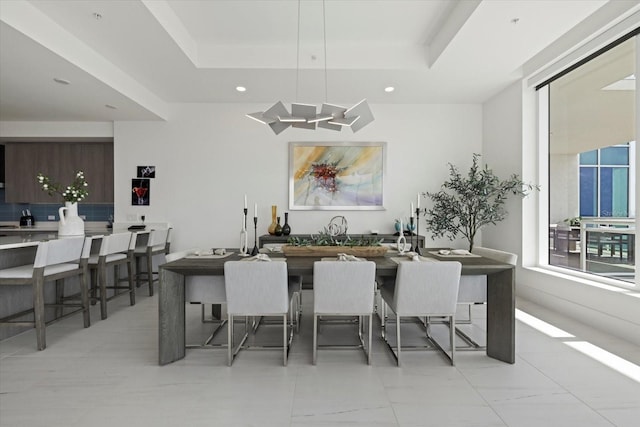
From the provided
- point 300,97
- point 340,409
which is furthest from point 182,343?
point 300,97

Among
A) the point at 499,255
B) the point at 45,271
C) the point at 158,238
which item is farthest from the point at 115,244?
the point at 499,255

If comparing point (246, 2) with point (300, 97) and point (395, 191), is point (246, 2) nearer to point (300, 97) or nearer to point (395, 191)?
point (300, 97)

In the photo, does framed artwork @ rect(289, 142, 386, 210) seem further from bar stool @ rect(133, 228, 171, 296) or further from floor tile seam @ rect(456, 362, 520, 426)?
floor tile seam @ rect(456, 362, 520, 426)

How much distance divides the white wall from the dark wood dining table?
285 cm

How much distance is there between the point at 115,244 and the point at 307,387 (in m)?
2.93

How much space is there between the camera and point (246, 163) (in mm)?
5602

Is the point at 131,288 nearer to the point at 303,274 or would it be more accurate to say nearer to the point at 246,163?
the point at 246,163

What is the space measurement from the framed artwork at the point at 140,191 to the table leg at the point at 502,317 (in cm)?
504

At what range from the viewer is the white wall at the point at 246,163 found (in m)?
5.59

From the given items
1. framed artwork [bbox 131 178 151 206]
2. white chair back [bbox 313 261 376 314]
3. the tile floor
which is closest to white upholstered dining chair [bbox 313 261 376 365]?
white chair back [bbox 313 261 376 314]

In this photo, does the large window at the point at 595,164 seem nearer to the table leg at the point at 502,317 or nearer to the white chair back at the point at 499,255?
the white chair back at the point at 499,255

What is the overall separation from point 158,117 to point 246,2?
2778 millimetres

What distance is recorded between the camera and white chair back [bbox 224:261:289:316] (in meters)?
2.51

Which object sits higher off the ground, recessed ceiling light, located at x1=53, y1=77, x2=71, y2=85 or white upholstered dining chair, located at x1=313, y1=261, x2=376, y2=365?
recessed ceiling light, located at x1=53, y1=77, x2=71, y2=85
